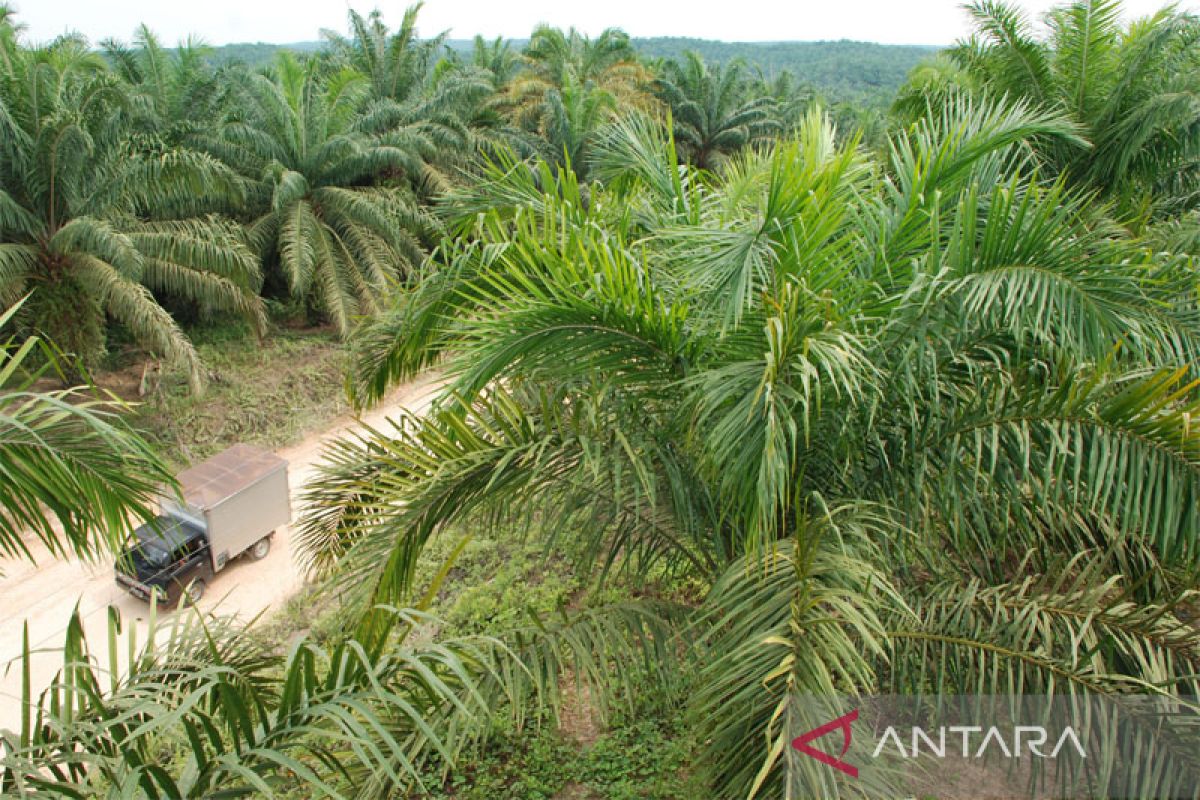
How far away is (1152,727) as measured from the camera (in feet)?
7.63

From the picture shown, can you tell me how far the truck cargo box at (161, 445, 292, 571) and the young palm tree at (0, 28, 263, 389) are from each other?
2.18 metres

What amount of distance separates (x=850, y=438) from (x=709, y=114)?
737 inches

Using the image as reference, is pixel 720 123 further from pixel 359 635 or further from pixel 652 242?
pixel 359 635

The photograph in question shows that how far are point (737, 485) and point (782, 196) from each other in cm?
112

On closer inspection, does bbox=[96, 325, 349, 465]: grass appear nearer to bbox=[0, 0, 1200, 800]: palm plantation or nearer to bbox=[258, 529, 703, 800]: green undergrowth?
bbox=[258, 529, 703, 800]: green undergrowth

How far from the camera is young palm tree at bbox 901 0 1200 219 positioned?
6938 mm

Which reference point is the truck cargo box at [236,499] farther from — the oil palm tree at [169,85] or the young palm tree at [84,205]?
the oil palm tree at [169,85]

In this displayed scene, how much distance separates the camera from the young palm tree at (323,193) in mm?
11883

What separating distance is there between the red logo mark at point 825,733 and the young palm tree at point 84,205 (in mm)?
8811

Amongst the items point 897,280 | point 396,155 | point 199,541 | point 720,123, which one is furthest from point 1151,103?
point 720,123

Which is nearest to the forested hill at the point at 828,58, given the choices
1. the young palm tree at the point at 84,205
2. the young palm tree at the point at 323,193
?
the young palm tree at the point at 323,193

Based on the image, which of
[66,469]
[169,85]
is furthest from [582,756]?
[169,85]

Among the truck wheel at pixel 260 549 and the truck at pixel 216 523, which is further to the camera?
the truck wheel at pixel 260 549

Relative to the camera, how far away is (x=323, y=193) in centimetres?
1254
